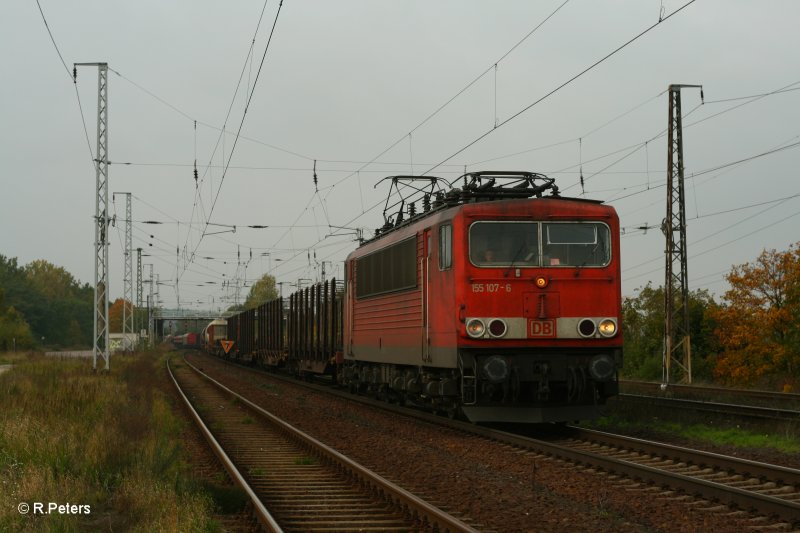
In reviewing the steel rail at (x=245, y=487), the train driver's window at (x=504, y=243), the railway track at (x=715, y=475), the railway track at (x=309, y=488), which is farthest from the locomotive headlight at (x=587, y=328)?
the steel rail at (x=245, y=487)

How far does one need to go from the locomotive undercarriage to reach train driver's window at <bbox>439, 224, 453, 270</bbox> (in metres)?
1.60

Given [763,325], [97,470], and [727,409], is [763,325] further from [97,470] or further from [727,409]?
[97,470]

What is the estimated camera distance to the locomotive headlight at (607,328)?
1409 cm

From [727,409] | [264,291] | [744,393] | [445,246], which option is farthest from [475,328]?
[264,291]

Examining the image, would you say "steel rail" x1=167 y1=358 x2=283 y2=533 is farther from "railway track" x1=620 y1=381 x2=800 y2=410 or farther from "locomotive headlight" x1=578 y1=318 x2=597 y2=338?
"railway track" x1=620 y1=381 x2=800 y2=410

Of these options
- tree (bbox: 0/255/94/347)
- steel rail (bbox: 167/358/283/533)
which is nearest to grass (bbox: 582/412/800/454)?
steel rail (bbox: 167/358/283/533)

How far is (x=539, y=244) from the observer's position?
47.2 ft

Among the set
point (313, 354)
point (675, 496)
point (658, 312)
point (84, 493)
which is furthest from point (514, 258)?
point (658, 312)

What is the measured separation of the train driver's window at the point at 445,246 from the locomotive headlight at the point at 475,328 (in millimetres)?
1066

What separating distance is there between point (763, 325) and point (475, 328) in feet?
71.1

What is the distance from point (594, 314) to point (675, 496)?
5.21 metres

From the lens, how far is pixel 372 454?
42.0ft

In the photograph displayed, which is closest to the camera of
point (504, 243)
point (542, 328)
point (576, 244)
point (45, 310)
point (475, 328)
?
point (475, 328)

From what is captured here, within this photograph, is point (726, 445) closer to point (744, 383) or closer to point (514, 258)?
point (514, 258)
